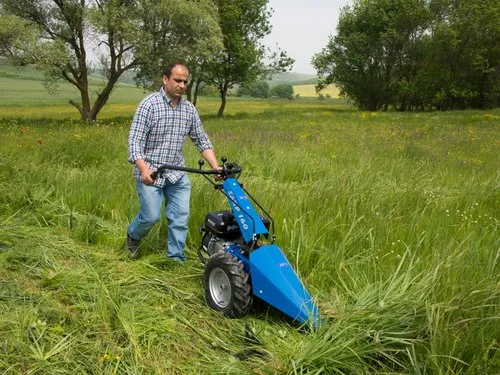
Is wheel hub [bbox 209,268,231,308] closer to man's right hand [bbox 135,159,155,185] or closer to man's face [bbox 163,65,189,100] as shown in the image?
man's right hand [bbox 135,159,155,185]

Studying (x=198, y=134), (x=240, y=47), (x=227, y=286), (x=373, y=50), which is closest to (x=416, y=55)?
(x=373, y=50)

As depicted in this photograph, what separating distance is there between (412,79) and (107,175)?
39.8 m

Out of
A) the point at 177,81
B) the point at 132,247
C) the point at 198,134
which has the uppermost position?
the point at 177,81

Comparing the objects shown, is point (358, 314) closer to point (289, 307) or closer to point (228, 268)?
point (289, 307)

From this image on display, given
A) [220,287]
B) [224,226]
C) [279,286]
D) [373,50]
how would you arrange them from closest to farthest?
[279,286] < [220,287] < [224,226] < [373,50]

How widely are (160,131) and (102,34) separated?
17.8m

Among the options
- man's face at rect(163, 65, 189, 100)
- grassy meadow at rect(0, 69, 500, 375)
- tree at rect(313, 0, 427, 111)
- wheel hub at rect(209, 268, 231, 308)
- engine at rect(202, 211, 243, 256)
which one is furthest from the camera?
tree at rect(313, 0, 427, 111)

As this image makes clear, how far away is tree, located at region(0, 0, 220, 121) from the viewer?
17.6 meters

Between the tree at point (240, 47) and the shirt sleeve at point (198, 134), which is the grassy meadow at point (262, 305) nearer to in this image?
the shirt sleeve at point (198, 134)

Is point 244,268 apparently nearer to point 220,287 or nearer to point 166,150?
point 220,287

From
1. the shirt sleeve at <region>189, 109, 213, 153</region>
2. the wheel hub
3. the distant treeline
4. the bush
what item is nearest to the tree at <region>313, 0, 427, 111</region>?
the distant treeline

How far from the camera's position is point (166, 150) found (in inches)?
167

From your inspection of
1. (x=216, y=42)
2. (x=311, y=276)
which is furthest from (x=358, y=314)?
(x=216, y=42)

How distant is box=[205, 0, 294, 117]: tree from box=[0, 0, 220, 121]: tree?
28.5ft
